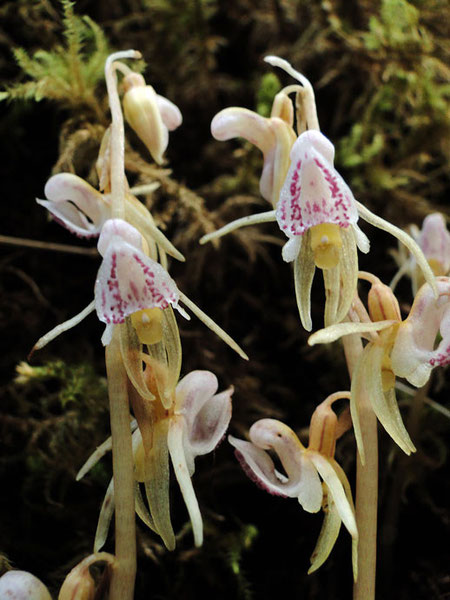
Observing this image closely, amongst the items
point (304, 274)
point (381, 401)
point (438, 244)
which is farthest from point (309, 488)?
A: point (438, 244)

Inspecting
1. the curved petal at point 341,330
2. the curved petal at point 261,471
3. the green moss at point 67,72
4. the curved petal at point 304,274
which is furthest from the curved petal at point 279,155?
the green moss at point 67,72

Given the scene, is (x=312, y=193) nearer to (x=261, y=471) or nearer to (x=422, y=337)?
(x=422, y=337)

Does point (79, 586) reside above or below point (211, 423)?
below

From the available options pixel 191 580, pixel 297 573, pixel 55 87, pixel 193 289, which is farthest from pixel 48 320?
pixel 297 573

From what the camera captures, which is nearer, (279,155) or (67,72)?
(279,155)

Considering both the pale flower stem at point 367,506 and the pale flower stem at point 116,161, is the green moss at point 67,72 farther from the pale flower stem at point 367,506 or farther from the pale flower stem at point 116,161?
the pale flower stem at point 367,506

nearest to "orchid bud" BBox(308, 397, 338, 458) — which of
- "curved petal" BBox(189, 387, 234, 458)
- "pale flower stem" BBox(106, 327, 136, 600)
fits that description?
"curved petal" BBox(189, 387, 234, 458)

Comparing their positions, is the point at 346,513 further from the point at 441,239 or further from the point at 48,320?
the point at 48,320
